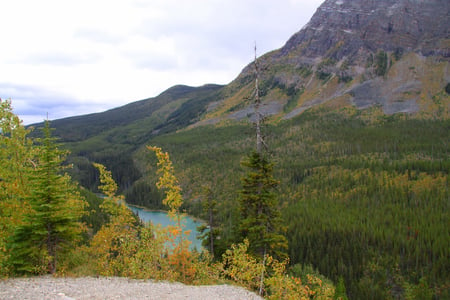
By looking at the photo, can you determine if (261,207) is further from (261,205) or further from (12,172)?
(12,172)

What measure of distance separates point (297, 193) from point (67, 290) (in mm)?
138657

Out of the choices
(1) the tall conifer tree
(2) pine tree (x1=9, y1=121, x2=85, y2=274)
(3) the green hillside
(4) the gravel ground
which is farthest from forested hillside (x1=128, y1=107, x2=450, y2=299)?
(2) pine tree (x1=9, y1=121, x2=85, y2=274)

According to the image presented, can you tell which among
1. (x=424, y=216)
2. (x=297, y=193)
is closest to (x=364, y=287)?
(x=424, y=216)

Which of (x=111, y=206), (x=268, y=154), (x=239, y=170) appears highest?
(x=268, y=154)

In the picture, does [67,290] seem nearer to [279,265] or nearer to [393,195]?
[279,265]

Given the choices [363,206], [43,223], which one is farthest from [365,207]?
[43,223]

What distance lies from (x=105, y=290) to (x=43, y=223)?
19.3ft

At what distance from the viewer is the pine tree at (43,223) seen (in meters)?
17.5

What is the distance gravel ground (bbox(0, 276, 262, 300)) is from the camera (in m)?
14.3

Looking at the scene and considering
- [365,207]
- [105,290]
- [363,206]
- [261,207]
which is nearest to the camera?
[105,290]

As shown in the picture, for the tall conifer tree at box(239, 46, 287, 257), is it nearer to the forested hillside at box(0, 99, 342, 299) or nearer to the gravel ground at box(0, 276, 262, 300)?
the forested hillside at box(0, 99, 342, 299)

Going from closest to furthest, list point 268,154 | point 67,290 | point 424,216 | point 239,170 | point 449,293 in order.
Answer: point 67,290 < point 268,154 < point 449,293 < point 424,216 < point 239,170

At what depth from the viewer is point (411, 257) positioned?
291 feet

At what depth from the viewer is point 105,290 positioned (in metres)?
15.4
